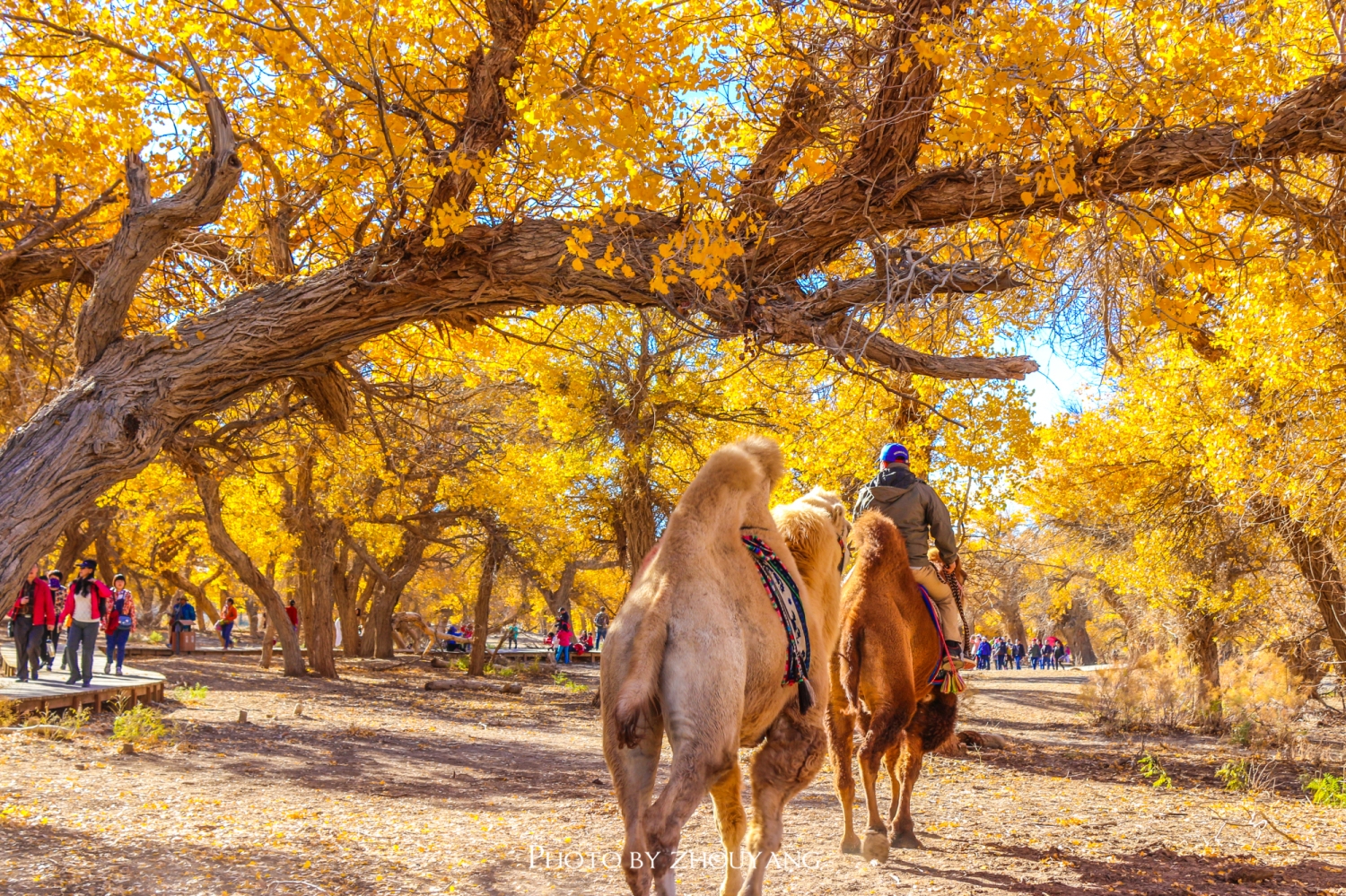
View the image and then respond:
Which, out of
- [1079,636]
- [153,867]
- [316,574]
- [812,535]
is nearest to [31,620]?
[316,574]

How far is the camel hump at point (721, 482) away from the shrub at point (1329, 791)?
728 cm

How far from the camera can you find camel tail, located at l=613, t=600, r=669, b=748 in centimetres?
339

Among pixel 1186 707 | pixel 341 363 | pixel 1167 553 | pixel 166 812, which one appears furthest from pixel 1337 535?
pixel 166 812

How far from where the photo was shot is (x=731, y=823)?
4113 mm

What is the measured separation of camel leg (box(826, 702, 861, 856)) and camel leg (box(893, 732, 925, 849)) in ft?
0.95

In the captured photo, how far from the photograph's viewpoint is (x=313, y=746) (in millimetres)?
11445

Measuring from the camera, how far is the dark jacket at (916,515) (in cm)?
714

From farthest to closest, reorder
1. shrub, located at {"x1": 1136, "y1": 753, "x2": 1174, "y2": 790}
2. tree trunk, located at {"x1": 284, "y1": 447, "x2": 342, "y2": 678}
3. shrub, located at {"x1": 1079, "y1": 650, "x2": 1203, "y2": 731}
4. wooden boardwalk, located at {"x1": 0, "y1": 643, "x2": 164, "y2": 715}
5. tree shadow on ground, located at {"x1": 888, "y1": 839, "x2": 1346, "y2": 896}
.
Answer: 1. tree trunk, located at {"x1": 284, "y1": 447, "x2": 342, "y2": 678}
2. shrub, located at {"x1": 1079, "y1": 650, "x2": 1203, "y2": 731}
3. wooden boardwalk, located at {"x1": 0, "y1": 643, "x2": 164, "y2": 715}
4. shrub, located at {"x1": 1136, "y1": 753, "x2": 1174, "y2": 790}
5. tree shadow on ground, located at {"x1": 888, "y1": 839, "x2": 1346, "y2": 896}

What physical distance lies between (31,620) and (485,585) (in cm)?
952

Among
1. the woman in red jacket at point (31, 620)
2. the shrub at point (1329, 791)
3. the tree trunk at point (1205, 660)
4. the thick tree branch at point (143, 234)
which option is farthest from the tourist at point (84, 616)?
the tree trunk at point (1205, 660)

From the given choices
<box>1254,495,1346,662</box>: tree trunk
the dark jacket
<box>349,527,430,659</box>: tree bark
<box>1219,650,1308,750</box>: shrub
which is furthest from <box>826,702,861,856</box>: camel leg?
<box>349,527,430,659</box>: tree bark

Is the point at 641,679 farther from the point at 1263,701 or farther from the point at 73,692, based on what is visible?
the point at 1263,701

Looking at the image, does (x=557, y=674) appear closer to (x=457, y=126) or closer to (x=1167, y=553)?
(x=1167, y=553)

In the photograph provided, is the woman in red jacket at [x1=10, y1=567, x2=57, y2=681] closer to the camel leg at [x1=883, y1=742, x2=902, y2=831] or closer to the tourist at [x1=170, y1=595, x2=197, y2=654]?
the camel leg at [x1=883, y1=742, x2=902, y2=831]
